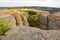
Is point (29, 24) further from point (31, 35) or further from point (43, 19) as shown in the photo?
point (31, 35)

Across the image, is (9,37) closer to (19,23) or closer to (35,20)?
(19,23)

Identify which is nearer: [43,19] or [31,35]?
[31,35]

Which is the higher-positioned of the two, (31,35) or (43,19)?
(31,35)

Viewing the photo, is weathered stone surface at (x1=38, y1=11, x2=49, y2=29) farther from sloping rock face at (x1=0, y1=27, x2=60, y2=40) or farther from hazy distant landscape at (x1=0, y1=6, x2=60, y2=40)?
sloping rock face at (x1=0, y1=27, x2=60, y2=40)

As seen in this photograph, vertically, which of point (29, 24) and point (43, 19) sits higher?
point (43, 19)

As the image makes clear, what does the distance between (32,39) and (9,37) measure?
35cm

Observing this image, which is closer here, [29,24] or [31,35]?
[31,35]

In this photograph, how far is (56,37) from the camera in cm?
292

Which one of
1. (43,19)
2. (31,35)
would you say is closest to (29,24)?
(43,19)

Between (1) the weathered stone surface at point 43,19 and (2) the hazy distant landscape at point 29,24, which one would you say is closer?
(2) the hazy distant landscape at point 29,24

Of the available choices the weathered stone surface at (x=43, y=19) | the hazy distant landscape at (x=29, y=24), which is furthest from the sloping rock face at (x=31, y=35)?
the weathered stone surface at (x=43, y=19)

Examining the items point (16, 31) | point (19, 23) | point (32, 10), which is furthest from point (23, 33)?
point (32, 10)

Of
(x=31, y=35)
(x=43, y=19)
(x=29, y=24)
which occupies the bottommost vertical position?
(x=29, y=24)

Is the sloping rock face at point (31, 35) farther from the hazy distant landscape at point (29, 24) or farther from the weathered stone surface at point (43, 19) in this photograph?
the weathered stone surface at point (43, 19)
